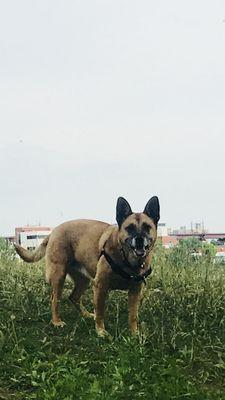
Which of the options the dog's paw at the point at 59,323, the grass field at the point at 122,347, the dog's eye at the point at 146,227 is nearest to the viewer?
the grass field at the point at 122,347

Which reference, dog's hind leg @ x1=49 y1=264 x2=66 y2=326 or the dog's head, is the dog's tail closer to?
dog's hind leg @ x1=49 y1=264 x2=66 y2=326

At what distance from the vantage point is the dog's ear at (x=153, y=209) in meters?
6.75

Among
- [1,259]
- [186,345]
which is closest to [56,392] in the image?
[186,345]

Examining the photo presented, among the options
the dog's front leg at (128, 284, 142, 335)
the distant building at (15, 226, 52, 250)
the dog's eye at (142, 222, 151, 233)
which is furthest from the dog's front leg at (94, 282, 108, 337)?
the distant building at (15, 226, 52, 250)

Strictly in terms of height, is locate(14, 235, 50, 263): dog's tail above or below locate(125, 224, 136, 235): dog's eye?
below

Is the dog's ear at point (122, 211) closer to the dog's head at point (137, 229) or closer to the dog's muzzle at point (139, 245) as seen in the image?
the dog's head at point (137, 229)

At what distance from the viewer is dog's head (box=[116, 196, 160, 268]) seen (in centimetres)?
646

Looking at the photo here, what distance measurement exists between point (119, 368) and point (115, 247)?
72.6 inches

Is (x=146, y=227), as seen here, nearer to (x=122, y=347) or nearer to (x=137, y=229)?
(x=137, y=229)

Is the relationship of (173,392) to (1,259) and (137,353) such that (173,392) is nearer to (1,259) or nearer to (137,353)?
(137,353)

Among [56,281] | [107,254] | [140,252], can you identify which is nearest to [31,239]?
[56,281]

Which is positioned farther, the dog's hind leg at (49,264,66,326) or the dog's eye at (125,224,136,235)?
the dog's hind leg at (49,264,66,326)

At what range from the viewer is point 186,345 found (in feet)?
20.2

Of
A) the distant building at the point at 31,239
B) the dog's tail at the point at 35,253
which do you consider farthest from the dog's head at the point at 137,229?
the distant building at the point at 31,239
